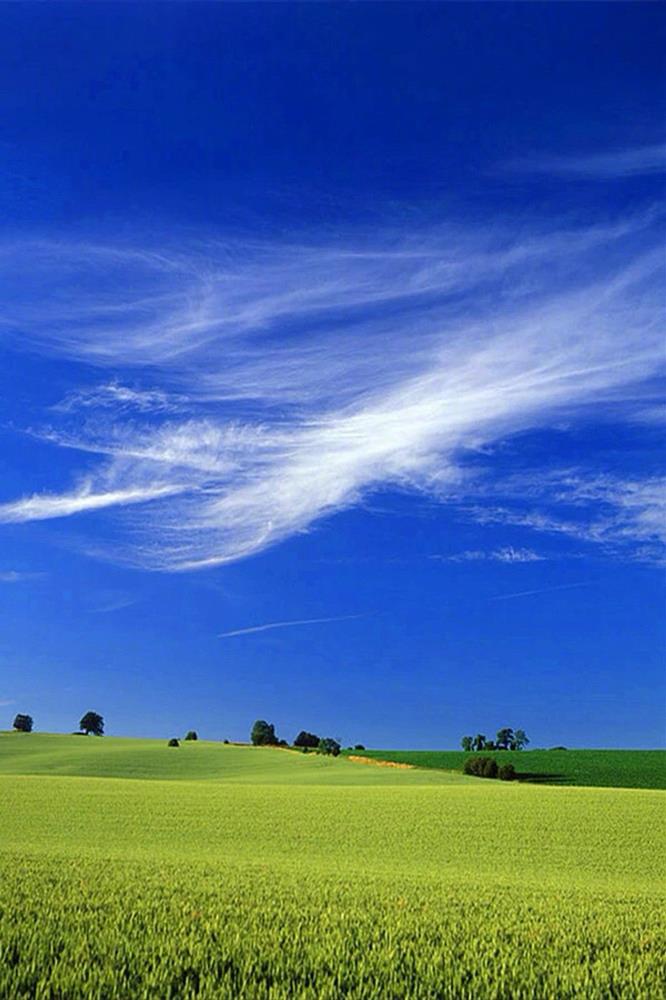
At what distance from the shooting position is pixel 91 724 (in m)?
122

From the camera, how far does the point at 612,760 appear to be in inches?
3270

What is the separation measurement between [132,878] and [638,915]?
308 inches

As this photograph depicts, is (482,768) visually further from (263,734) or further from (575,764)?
(263,734)

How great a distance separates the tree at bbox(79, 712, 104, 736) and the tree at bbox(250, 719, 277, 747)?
74.6 feet

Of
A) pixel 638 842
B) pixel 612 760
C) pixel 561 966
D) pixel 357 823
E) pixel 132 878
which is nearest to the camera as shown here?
pixel 561 966

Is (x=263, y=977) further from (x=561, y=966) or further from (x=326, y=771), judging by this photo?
(x=326, y=771)

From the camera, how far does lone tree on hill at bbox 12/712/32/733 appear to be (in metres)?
123

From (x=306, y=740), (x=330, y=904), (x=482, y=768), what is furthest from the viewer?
(x=306, y=740)

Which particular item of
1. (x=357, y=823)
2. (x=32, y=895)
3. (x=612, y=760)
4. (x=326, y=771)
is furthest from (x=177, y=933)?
(x=612, y=760)

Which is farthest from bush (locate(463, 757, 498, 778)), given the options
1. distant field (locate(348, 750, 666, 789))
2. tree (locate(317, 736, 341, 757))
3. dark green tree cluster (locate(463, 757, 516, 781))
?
tree (locate(317, 736, 341, 757))

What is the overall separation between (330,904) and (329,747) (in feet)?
313

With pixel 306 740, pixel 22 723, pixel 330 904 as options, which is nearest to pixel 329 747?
pixel 306 740

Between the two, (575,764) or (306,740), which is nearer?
(575,764)

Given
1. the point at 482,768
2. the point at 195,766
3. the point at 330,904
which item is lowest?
the point at 195,766
